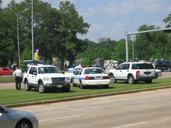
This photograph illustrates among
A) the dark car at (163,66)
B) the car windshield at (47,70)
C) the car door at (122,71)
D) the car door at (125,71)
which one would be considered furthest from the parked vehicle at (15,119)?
the dark car at (163,66)

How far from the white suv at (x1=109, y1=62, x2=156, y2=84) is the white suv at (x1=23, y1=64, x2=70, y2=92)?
27.8ft

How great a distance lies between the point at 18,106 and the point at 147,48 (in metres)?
136

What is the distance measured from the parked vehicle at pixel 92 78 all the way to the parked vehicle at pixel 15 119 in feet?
70.7

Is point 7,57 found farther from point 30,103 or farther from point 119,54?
point 30,103

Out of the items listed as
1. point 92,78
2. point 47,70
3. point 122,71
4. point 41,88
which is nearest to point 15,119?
point 41,88

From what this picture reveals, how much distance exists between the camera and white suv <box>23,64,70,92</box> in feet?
105

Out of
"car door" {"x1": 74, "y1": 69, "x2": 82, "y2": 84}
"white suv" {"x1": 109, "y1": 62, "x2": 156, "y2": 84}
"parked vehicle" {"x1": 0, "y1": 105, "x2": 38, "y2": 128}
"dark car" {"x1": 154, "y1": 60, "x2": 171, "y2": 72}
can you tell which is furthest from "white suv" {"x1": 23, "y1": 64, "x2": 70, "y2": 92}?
"dark car" {"x1": 154, "y1": 60, "x2": 171, "y2": 72}

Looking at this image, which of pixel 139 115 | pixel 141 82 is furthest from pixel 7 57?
pixel 139 115

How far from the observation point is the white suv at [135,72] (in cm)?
A: 4003

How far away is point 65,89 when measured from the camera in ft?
107

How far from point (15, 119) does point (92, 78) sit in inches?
879

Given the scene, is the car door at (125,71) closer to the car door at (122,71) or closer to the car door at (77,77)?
the car door at (122,71)

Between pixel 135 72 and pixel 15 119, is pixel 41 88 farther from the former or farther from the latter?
pixel 15 119

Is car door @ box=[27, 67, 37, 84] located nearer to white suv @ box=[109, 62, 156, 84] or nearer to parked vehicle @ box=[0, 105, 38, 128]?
white suv @ box=[109, 62, 156, 84]
